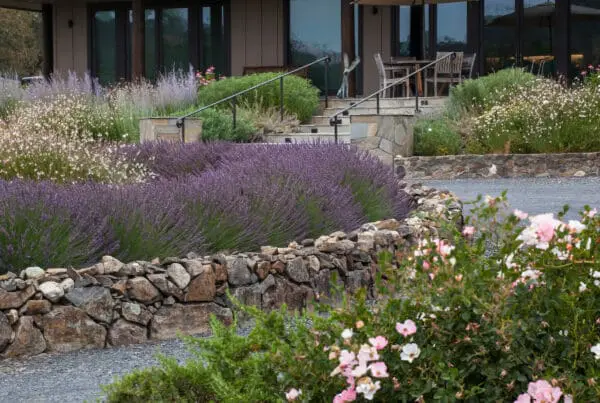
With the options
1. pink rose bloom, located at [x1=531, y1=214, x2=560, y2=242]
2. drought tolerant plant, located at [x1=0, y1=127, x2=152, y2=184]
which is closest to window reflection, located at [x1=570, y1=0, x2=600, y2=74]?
drought tolerant plant, located at [x1=0, y1=127, x2=152, y2=184]

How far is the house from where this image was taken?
53.1 ft

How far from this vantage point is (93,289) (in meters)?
4.55

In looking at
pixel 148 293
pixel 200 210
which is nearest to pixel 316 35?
pixel 200 210

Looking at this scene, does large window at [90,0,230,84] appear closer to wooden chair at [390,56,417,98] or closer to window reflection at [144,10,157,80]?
window reflection at [144,10,157,80]

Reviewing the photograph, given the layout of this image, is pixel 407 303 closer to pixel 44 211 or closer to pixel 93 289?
pixel 93 289

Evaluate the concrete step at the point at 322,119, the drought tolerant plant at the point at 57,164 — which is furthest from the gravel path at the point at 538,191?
the drought tolerant plant at the point at 57,164

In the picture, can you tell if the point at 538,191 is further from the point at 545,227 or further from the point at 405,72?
the point at 545,227

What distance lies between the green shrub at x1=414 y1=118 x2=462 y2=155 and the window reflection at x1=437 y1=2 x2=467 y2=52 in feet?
16.1

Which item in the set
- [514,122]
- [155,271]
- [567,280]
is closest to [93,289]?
[155,271]

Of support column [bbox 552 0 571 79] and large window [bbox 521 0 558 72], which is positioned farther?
large window [bbox 521 0 558 72]

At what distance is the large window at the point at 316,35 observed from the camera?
18047mm

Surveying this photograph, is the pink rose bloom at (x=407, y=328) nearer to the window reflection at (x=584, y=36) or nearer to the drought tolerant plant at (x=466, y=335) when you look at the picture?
the drought tolerant plant at (x=466, y=335)

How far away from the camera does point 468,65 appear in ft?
50.3

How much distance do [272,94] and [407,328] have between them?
12132 mm
